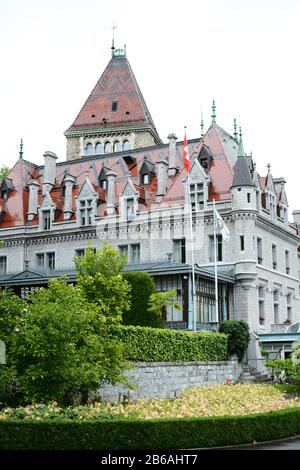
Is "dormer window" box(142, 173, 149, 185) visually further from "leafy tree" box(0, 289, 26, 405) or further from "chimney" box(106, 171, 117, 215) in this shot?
"leafy tree" box(0, 289, 26, 405)

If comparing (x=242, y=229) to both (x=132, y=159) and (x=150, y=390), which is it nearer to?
(x=132, y=159)

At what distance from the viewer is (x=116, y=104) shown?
68062 millimetres

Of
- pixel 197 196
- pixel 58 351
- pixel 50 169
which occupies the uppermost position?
pixel 50 169

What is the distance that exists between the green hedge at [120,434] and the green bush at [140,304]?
13.2 m

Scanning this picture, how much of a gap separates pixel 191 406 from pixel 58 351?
6.16m

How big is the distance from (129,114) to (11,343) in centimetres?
4833

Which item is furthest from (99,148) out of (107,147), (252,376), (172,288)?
(252,376)

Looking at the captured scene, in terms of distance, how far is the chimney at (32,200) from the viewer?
178 ft

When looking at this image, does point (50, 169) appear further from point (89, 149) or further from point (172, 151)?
point (172, 151)

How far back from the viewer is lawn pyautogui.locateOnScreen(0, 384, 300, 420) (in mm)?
18469

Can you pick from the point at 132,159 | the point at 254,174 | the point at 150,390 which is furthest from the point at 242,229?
the point at 150,390

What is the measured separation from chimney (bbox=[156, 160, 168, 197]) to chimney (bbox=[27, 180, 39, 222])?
34.3 feet

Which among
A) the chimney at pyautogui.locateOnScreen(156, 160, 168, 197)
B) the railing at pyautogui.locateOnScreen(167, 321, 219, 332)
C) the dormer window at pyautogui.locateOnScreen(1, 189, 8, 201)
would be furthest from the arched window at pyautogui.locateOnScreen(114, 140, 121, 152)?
the railing at pyautogui.locateOnScreen(167, 321, 219, 332)
